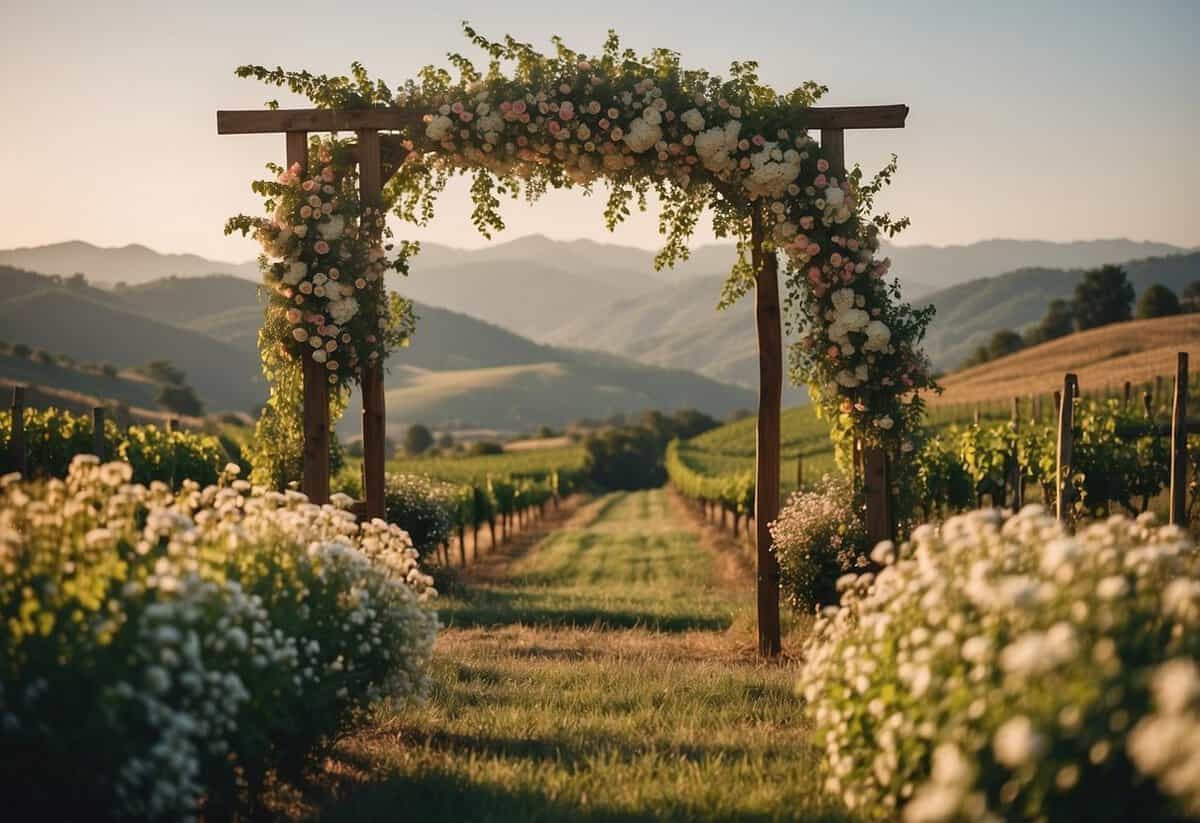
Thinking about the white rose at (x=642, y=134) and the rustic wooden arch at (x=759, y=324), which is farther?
the rustic wooden arch at (x=759, y=324)

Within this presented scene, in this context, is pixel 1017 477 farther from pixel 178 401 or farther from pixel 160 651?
pixel 178 401

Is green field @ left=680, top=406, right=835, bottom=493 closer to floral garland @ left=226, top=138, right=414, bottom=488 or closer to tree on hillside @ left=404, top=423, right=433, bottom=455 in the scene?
floral garland @ left=226, top=138, right=414, bottom=488

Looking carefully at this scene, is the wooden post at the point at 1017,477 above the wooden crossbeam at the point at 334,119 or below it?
below

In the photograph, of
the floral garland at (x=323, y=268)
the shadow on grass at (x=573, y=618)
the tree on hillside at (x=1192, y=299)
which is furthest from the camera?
the tree on hillside at (x=1192, y=299)

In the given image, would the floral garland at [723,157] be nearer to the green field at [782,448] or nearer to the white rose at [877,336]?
the white rose at [877,336]

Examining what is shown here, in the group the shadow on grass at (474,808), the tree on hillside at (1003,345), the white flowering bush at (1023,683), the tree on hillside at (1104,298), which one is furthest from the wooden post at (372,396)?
the tree on hillside at (1104,298)

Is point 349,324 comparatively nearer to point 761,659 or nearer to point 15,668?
point 761,659

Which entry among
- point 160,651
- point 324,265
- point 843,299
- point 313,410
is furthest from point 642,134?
point 160,651

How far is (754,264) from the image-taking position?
840cm

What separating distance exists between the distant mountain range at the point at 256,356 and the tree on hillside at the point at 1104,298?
68135 millimetres

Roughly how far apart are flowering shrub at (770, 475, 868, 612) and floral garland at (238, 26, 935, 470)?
3.20 feet

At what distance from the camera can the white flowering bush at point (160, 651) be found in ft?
10.0

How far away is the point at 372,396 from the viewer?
873cm

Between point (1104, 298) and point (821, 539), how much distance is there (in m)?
86.7
